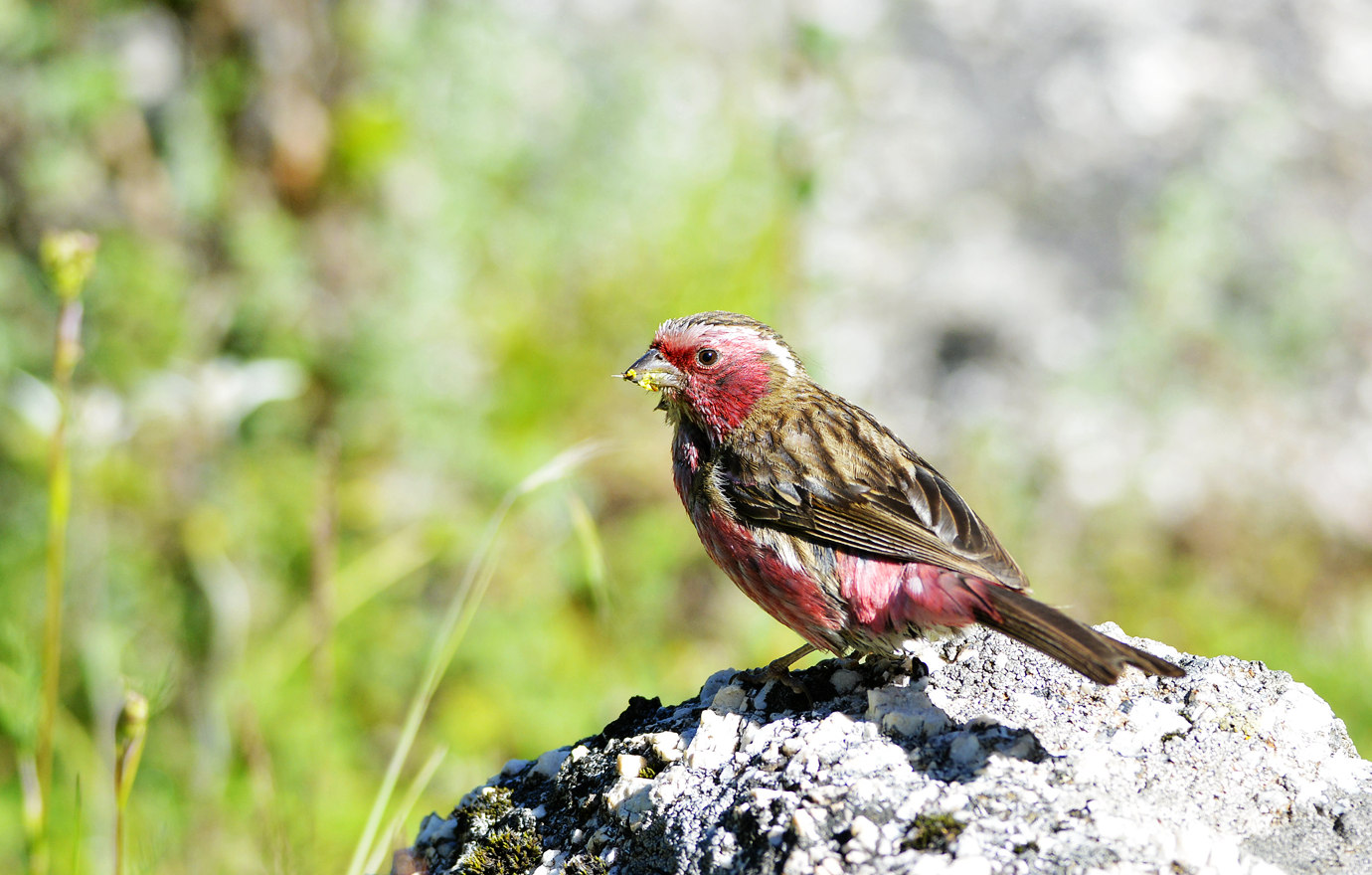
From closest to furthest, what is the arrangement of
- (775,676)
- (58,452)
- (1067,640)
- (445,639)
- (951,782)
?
(951,782)
(1067,640)
(58,452)
(775,676)
(445,639)

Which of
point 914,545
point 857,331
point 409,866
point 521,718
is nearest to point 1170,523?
point 857,331

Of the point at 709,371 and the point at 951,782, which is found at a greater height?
the point at 709,371

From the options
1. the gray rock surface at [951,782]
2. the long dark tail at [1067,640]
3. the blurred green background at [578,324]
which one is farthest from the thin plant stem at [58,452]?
the long dark tail at [1067,640]

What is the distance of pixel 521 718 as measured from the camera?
15.1ft

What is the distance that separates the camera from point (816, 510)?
9.82 ft

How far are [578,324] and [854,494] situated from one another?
321 cm

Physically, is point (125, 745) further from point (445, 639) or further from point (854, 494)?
point (854, 494)

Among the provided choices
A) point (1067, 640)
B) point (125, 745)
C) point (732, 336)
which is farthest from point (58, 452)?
point (1067, 640)

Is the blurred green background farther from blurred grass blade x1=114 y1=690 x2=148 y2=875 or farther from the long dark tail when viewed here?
the long dark tail

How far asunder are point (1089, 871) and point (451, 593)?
3.82 metres

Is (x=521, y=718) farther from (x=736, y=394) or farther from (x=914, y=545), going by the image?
(x=914, y=545)

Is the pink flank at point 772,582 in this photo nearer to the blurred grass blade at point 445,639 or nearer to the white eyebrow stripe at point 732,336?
the blurred grass blade at point 445,639

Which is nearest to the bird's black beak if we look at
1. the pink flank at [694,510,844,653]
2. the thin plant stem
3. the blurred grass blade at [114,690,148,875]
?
the pink flank at [694,510,844,653]

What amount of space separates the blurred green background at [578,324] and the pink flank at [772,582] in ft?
1.09
